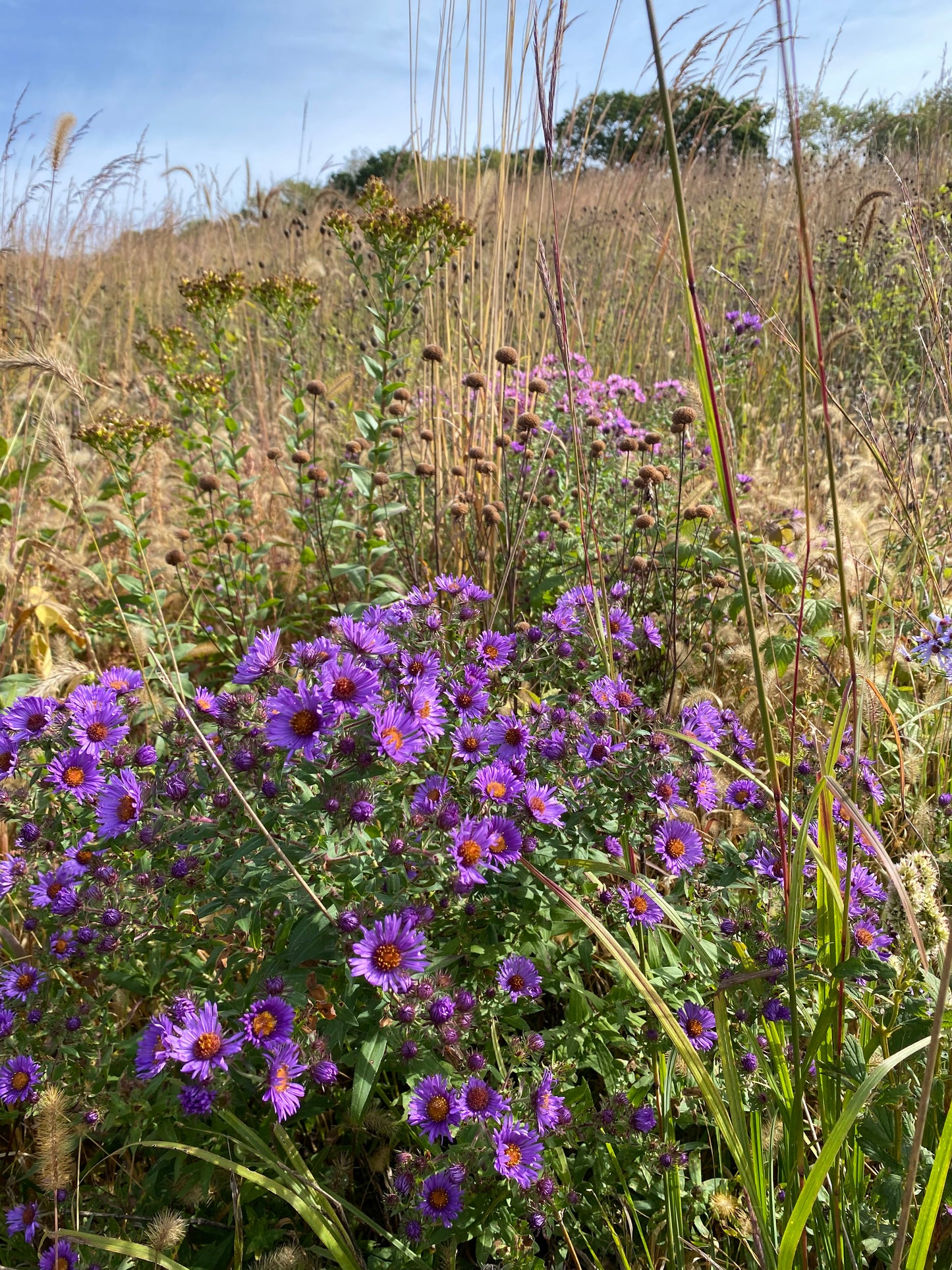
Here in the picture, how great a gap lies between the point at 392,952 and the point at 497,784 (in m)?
0.30

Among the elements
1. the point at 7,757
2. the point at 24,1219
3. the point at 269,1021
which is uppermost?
the point at 7,757

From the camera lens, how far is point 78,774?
1327mm

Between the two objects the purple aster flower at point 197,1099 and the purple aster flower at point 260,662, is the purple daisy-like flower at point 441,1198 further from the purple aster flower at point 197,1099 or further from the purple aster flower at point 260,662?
the purple aster flower at point 260,662

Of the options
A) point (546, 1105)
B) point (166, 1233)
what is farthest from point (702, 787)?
point (166, 1233)

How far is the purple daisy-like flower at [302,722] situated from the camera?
110cm

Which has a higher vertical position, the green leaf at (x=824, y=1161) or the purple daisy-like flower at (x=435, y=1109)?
the green leaf at (x=824, y=1161)

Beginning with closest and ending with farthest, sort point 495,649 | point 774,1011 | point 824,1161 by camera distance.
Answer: point 824,1161, point 774,1011, point 495,649

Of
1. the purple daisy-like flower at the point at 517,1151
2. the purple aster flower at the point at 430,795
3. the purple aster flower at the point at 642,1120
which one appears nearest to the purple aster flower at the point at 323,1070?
the purple daisy-like flower at the point at 517,1151

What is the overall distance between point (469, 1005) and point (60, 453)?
1.34 metres

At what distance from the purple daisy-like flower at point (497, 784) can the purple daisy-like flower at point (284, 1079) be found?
431 mm

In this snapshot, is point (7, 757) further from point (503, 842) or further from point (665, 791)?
point (665, 791)

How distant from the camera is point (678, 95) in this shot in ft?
9.41

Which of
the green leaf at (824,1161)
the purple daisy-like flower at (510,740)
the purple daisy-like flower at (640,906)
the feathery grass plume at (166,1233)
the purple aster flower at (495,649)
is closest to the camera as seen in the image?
the green leaf at (824,1161)

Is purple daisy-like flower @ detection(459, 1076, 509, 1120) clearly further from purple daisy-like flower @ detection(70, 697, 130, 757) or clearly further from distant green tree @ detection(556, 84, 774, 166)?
distant green tree @ detection(556, 84, 774, 166)
